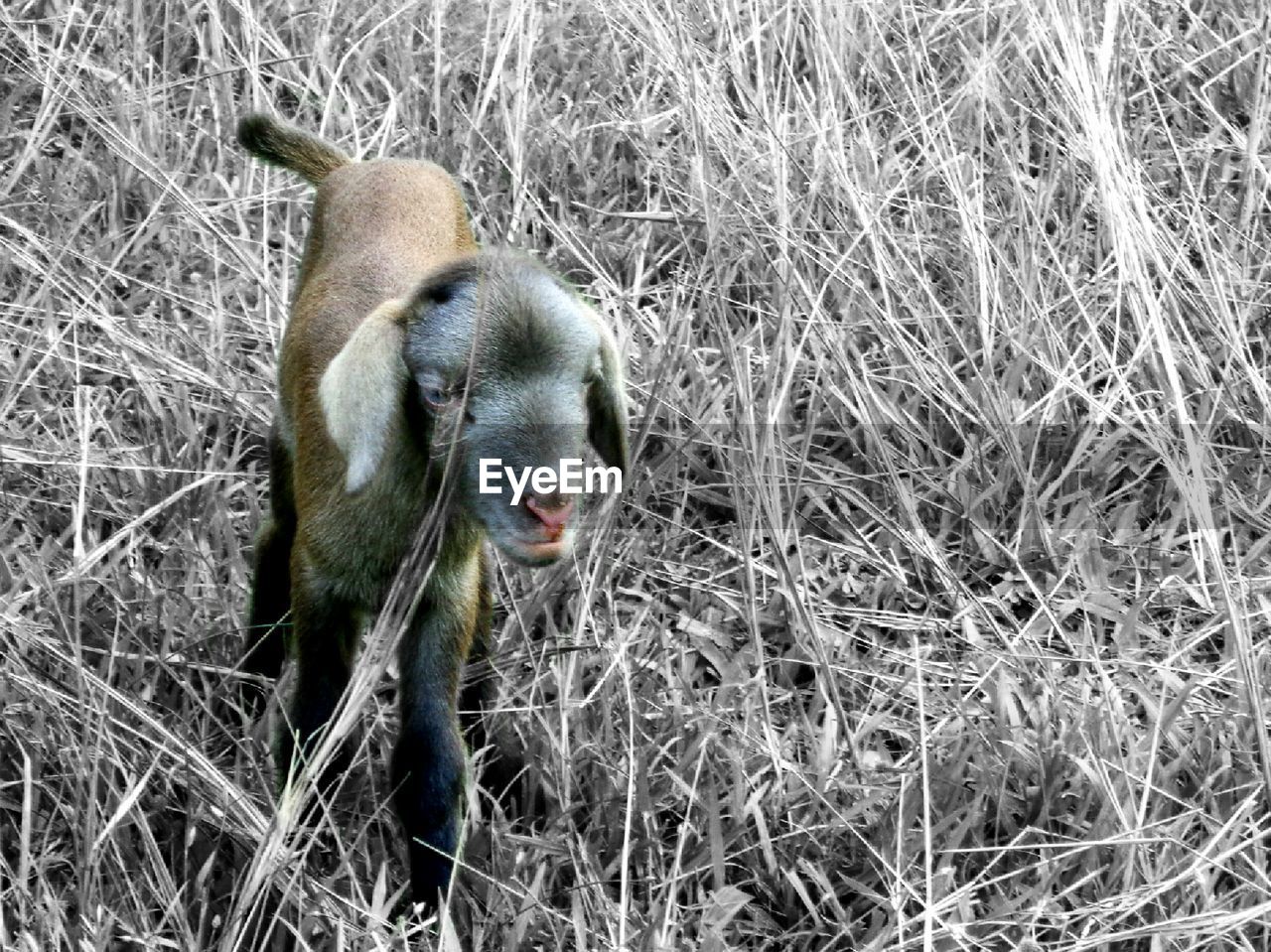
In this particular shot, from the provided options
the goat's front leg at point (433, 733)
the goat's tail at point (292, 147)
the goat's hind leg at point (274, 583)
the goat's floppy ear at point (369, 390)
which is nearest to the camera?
the goat's floppy ear at point (369, 390)

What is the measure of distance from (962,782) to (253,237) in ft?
8.37

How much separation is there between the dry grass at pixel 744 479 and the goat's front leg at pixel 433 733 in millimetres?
95

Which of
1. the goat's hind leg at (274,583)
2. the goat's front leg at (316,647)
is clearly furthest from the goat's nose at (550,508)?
the goat's hind leg at (274,583)

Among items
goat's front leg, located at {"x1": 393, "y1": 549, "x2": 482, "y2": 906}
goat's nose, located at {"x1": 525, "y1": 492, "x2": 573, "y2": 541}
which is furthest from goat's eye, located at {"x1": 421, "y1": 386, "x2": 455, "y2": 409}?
goat's front leg, located at {"x1": 393, "y1": 549, "x2": 482, "y2": 906}

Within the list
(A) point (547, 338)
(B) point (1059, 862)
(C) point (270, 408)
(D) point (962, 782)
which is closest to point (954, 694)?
(D) point (962, 782)

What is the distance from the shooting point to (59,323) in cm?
438

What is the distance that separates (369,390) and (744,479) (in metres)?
1.31

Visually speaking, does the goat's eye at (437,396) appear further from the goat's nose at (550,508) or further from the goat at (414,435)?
the goat's nose at (550,508)

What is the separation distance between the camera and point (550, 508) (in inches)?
101

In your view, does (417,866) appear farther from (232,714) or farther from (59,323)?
(59,323)

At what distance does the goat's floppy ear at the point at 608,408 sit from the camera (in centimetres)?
284

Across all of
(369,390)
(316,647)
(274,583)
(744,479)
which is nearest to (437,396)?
(369,390)

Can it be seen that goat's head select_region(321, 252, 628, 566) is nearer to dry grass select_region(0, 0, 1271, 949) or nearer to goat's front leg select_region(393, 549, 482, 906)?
goat's front leg select_region(393, 549, 482, 906)

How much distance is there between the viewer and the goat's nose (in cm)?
256
